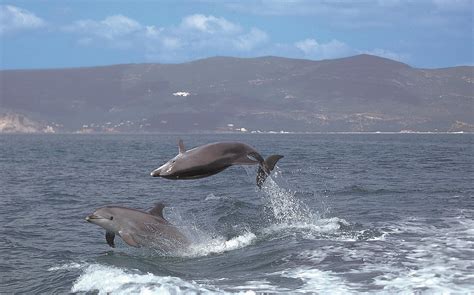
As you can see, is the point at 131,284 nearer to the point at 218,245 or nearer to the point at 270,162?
the point at 270,162

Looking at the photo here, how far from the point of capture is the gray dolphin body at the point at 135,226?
68.4ft

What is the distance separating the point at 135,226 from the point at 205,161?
606cm

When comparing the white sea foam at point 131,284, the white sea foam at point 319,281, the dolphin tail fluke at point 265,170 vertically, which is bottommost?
the white sea foam at point 131,284

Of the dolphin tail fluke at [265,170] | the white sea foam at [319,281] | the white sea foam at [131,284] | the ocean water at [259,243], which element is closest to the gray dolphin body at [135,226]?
the ocean water at [259,243]

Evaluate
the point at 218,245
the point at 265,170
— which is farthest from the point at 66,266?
the point at 265,170

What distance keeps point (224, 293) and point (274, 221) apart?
12310 mm

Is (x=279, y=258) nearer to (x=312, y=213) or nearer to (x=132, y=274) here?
(x=132, y=274)

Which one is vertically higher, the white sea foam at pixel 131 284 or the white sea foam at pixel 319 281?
the white sea foam at pixel 319 281

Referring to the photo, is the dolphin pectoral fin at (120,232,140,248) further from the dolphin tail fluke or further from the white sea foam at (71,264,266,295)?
the dolphin tail fluke

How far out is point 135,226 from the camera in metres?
20.9

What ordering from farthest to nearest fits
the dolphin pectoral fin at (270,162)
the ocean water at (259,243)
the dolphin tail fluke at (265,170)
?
the dolphin pectoral fin at (270,162) < the dolphin tail fluke at (265,170) < the ocean water at (259,243)

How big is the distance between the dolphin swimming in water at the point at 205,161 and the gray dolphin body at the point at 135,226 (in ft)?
14.8

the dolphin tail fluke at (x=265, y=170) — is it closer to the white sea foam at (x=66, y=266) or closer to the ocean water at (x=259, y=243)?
the ocean water at (x=259, y=243)

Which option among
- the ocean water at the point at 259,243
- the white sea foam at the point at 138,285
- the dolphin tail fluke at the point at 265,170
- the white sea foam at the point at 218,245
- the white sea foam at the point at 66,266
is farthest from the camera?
the white sea foam at the point at 218,245
